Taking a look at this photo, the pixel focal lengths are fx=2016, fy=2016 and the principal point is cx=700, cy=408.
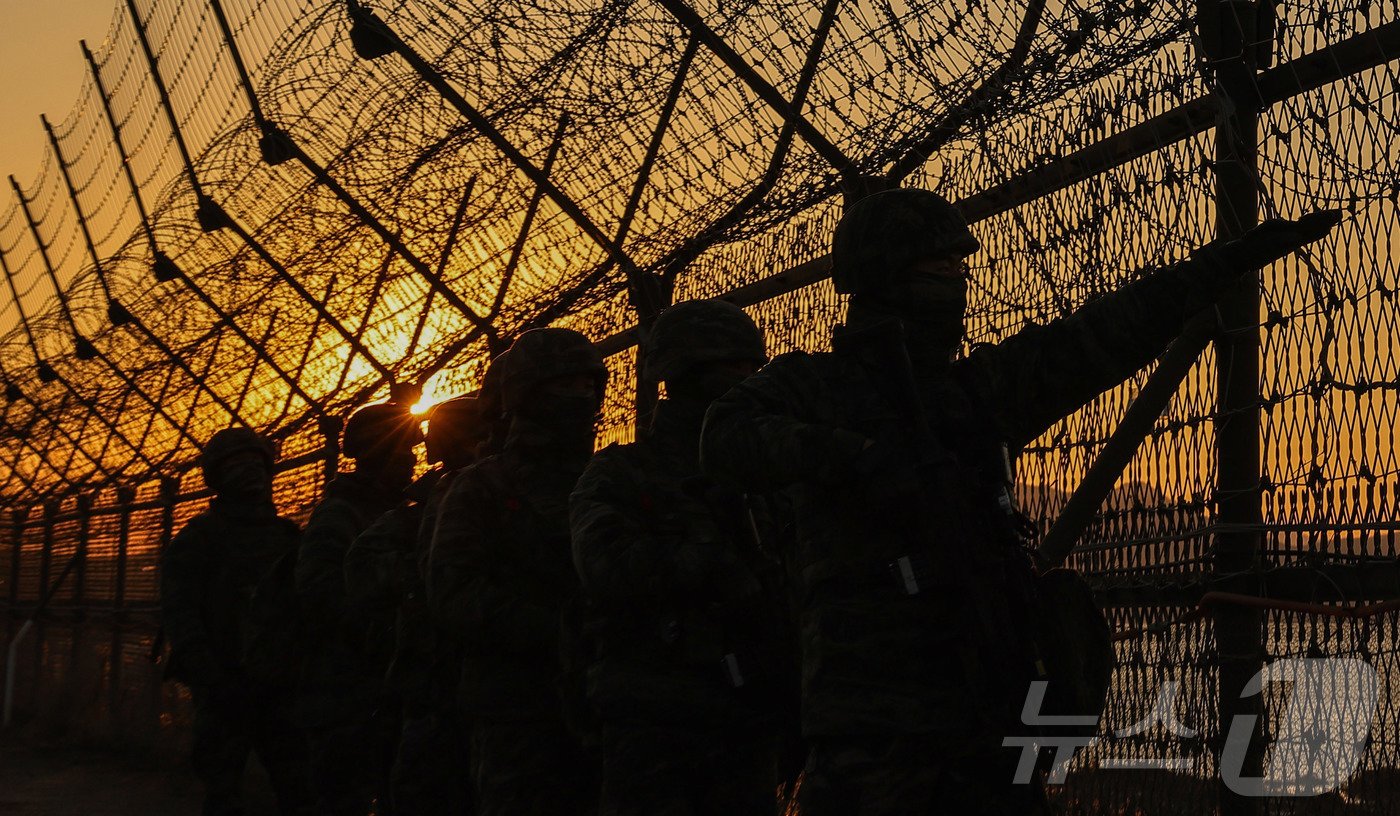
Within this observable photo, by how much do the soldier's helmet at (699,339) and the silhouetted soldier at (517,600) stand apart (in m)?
0.68

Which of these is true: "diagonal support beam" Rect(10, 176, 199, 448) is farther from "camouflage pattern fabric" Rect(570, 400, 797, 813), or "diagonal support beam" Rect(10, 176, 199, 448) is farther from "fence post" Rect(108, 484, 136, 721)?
"camouflage pattern fabric" Rect(570, 400, 797, 813)

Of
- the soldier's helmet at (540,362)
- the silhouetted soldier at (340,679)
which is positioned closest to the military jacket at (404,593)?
the silhouetted soldier at (340,679)

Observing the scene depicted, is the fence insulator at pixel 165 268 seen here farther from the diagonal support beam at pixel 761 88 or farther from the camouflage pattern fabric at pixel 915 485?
the camouflage pattern fabric at pixel 915 485

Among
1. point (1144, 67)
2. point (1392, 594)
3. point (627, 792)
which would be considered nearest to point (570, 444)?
point (627, 792)

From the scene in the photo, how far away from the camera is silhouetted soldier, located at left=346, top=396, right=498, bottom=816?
6020 millimetres

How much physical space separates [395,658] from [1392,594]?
3687mm

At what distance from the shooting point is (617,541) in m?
4.35

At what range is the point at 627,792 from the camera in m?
4.39

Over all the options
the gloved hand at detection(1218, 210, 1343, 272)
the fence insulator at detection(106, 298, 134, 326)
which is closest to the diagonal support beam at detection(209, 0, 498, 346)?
the fence insulator at detection(106, 298, 134, 326)

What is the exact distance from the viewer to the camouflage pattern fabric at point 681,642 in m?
4.34

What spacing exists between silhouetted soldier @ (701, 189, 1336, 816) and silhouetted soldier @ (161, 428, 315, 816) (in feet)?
15.8

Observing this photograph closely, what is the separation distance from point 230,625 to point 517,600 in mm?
3674

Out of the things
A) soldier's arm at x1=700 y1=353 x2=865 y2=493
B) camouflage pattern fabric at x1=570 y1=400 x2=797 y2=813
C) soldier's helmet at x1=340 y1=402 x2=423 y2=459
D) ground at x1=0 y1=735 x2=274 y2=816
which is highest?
soldier's helmet at x1=340 y1=402 x2=423 y2=459

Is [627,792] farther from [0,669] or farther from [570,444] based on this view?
[0,669]
